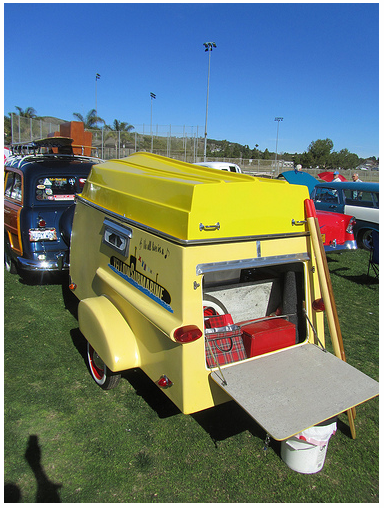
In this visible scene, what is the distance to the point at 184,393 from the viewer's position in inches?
102

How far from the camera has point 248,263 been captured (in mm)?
2842

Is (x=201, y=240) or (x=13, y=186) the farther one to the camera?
(x=13, y=186)

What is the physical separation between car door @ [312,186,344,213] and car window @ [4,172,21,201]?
323 inches

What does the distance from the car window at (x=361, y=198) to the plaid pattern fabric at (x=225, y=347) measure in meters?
8.75

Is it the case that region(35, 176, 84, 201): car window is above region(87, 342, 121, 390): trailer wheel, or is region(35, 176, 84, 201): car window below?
above

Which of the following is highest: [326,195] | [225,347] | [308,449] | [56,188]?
[326,195]

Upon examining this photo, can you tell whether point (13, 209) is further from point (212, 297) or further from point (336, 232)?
point (336, 232)

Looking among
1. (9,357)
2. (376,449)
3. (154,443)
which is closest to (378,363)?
(376,449)

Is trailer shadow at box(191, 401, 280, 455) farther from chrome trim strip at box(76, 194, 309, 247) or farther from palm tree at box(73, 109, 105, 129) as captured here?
palm tree at box(73, 109, 105, 129)

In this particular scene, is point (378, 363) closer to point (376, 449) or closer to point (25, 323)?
point (376, 449)

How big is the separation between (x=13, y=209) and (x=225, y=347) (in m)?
4.92

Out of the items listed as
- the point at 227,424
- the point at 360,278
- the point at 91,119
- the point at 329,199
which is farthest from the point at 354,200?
the point at 91,119

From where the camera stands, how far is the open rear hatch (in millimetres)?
2297

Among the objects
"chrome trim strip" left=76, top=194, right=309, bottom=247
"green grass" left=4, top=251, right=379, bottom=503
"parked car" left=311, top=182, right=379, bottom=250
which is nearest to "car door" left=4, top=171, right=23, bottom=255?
"green grass" left=4, top=251, right=379, bottom=503
